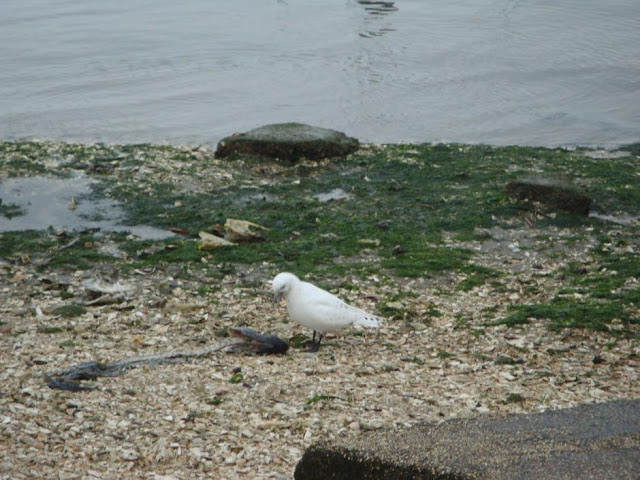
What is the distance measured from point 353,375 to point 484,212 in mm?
4808

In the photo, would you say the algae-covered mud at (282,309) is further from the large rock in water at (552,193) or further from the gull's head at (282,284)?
the gull's head at (282,284)

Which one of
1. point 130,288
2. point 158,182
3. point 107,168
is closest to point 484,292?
point 130,288

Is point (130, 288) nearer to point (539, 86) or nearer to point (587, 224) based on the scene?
point (587, 224)

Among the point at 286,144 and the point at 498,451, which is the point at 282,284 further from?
the point at 286,144

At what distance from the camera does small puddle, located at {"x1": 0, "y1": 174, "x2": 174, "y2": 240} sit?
10.5 meters

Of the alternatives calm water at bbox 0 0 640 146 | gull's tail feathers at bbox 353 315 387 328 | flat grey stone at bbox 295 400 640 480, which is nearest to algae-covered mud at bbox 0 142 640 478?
gull's tail feathers at bbox 353 315 387 328

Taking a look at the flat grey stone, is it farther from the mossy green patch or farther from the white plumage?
the mossy green patch

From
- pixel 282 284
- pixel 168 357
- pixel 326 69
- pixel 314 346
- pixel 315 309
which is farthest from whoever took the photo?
pixel 326 69

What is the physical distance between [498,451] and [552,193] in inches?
283

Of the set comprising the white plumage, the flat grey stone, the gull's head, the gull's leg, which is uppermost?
the flat grey stone

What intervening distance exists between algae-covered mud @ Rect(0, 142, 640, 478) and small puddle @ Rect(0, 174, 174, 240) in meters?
0.05

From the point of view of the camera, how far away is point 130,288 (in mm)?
8469

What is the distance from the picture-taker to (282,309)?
26.2ft

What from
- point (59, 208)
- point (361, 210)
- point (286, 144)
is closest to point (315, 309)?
point (361, 210)
